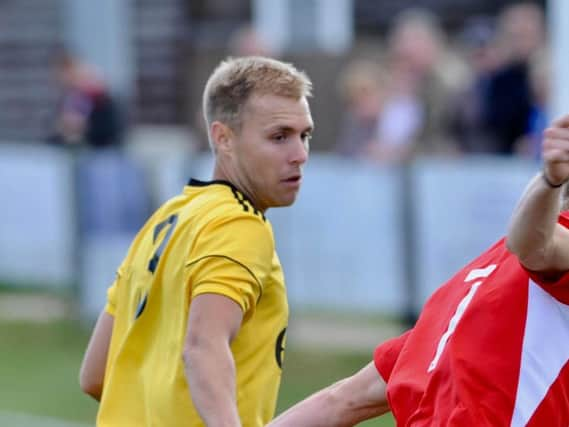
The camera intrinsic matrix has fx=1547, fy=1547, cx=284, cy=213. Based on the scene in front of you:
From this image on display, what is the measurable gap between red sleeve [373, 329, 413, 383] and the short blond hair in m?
0.79

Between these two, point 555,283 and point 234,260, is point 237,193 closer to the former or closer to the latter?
point 234,260

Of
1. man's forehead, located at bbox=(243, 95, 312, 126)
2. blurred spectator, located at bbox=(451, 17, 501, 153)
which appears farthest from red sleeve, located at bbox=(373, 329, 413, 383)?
blurred spectator, located at bbox=(451, 17, 501, 153)

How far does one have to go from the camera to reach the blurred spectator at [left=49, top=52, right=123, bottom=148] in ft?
47.0

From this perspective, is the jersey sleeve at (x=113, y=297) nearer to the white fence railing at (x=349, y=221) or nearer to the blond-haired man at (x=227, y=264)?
the blond-haired man at (x=227, y=264)

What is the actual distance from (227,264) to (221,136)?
1.52 ft

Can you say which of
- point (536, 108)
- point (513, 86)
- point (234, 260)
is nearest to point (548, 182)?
point (234, 260)

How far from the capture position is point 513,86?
11.6 meters

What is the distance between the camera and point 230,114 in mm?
4312

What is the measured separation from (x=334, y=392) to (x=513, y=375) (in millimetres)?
760

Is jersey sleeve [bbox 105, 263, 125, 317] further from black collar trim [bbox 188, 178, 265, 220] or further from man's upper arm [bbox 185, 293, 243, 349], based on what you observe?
man's upper arm [bbox 185, 293, 243, 349]

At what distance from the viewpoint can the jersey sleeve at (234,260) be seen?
4.02m

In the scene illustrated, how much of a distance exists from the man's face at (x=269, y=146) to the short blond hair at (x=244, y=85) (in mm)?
20

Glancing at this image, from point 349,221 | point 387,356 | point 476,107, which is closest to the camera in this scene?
point 387,356

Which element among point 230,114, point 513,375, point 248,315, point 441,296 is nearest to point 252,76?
point 230,114
